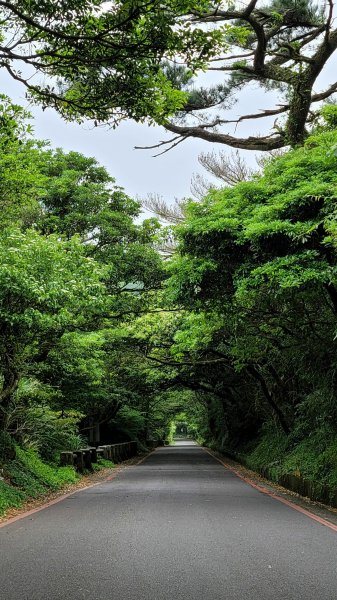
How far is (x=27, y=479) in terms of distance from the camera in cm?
1229

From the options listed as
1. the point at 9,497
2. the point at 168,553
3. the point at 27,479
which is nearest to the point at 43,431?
the point at 27,479

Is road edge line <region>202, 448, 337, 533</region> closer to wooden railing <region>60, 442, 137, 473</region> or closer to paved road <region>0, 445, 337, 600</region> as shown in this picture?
paved road <region>0, 445, 337, 600</region>

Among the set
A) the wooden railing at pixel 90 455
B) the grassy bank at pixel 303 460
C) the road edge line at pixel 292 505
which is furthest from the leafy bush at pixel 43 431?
the grassy bank at pixel 303 460

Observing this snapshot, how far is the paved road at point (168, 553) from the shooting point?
16.1ft

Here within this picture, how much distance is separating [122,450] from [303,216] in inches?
889

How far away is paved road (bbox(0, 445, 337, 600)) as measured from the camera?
490cm

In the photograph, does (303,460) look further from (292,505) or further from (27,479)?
(27,479)

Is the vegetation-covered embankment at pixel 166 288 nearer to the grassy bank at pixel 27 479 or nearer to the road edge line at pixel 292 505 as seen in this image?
the grassy bank at pixel 27 479

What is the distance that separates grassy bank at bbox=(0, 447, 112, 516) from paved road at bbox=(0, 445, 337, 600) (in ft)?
2.65

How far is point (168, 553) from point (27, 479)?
675 cm

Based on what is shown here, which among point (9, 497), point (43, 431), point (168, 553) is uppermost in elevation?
point (43, 431)

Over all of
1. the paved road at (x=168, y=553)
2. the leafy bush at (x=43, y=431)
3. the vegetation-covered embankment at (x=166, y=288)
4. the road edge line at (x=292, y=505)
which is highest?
the vegetation-covered embankment at (x=166, y=288)

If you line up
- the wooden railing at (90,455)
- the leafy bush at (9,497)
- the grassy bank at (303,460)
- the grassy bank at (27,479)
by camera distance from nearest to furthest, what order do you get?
the leafy bush at (9,497), the grassy bank at (27,479), the grassy bank at (303,460), the wooden railing at (90,455)

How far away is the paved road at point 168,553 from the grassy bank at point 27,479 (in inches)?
31.8
